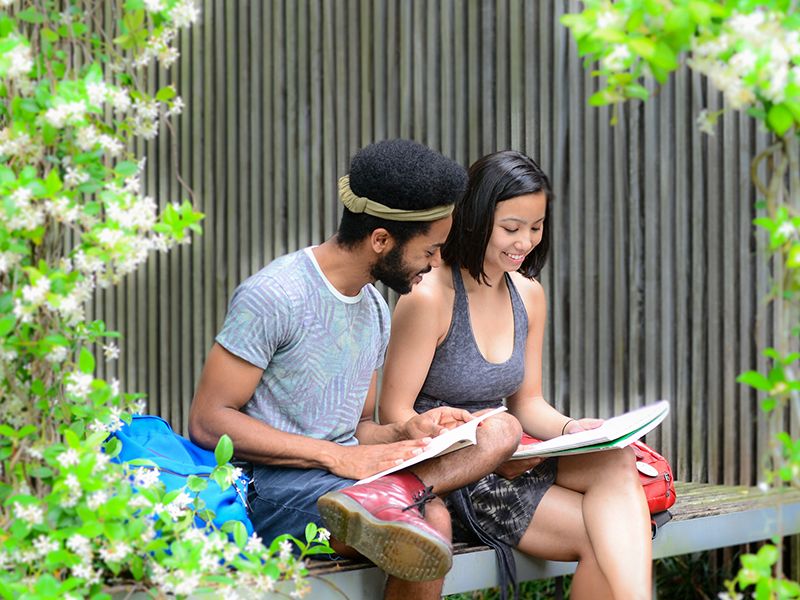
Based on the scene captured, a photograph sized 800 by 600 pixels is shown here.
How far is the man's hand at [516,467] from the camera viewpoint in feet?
9.77

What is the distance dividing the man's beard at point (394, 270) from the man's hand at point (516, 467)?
548mm

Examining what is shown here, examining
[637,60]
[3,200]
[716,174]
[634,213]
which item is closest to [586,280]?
[634,213]

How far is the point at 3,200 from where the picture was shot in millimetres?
1801

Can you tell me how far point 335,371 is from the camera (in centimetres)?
284

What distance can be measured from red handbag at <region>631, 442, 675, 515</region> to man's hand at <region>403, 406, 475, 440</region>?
22.1 inches

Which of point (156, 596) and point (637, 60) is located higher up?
point (637, 60)

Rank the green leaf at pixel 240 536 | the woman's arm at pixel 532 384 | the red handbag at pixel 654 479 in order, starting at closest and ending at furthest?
the green leaf at pixel 240 536, the red handbag at pixel 654 479, the woman's arm at pixel 532 384

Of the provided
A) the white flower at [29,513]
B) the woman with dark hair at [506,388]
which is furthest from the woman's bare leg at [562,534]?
the white flower at [29,513]

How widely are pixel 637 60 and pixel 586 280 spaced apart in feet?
8.49

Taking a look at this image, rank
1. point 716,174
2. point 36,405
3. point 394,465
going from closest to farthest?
point 36,405 < point 394,465 < point 716,174

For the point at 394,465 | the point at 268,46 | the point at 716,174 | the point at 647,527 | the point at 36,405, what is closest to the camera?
the point at 36,405

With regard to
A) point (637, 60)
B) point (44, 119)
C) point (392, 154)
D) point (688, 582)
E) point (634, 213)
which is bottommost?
point (688, 582)

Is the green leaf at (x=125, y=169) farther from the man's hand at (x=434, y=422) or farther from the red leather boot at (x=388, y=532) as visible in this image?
the man's hand at (x=434, y=422)

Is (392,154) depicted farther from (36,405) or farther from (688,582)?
(688,582)
